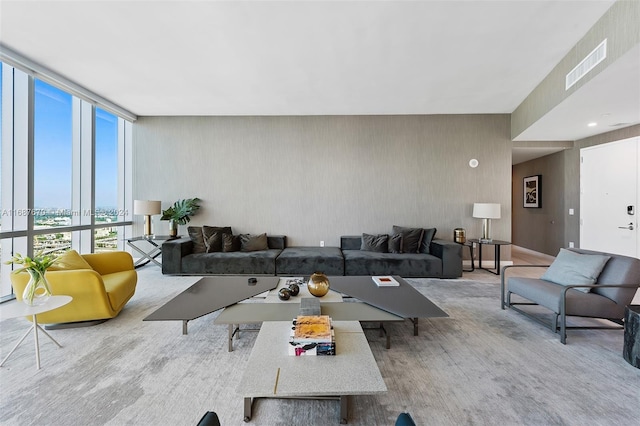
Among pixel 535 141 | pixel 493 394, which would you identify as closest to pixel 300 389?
pixel 493 394

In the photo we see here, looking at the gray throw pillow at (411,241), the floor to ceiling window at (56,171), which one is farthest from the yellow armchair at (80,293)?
the gray throw pillow at (411,241)

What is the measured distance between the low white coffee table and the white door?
5.60 m

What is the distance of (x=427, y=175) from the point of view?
5.16 meters

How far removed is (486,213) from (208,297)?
14.9 feet

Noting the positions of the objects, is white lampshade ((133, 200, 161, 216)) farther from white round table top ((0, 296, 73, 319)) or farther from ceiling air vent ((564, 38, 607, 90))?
ceiling air vent ((564, 38, 607, 90))

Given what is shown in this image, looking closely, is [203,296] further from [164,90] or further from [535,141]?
[535,141]

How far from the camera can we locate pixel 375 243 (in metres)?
4.71

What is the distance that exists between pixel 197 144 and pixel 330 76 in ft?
10.1

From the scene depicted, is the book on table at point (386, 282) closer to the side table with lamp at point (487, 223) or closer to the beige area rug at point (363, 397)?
the beige area rug at point (363, 397)

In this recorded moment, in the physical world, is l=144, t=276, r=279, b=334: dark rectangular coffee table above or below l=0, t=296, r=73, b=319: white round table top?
below

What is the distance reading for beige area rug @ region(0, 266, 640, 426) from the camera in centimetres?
151

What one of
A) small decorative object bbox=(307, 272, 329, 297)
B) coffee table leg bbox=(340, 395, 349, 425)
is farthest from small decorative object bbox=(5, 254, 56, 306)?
coffee table leg bbox=(340, 395, 349, 425)

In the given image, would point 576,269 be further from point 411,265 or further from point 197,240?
point 197,240

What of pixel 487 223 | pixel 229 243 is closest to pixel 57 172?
pixel 229 243
